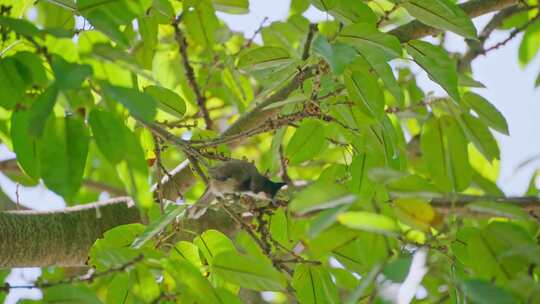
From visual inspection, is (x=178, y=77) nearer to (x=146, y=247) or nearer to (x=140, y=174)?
(x=146, y=247)

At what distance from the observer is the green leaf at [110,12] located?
0.99 meters

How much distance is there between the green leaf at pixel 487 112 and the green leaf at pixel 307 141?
0.28 metres

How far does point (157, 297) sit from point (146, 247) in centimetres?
16

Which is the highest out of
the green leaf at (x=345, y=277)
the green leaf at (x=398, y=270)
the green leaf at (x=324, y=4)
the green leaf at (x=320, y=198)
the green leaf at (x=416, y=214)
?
the green leaf at (x=324, y=4)

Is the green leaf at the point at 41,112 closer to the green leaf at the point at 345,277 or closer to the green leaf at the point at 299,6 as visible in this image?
the green leaf at the point at 345,277

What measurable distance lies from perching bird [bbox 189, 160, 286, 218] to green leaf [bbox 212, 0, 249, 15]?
1.81 feet

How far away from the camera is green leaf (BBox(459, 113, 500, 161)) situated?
1519mm

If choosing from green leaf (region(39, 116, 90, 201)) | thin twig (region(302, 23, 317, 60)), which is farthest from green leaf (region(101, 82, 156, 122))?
thin twig (region(302, 23, 317, 60))

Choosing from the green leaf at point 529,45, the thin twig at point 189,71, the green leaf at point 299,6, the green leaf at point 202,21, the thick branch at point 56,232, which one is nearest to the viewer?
the thick branch at point 56,232

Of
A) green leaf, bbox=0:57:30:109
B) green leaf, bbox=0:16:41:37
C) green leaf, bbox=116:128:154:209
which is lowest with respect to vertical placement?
green leaf, bbox=116:128:154:209

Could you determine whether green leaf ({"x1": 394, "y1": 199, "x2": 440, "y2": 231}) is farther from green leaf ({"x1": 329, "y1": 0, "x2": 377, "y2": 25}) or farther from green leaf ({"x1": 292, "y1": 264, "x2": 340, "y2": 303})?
green leaf ({"x1": 329, "y1": 0, "x2": 377, "y2": 25})

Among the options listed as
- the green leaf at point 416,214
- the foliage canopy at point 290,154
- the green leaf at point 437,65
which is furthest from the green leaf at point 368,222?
the green leaf at point 437,65

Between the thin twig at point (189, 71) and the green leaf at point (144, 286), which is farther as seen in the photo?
the thin twig at point (189, 71)

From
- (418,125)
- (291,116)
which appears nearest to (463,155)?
(291,116)
